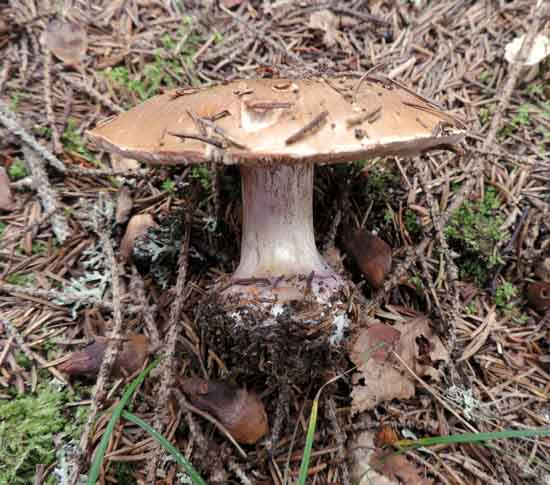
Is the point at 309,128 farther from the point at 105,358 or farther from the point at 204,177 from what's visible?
the point at 105,358

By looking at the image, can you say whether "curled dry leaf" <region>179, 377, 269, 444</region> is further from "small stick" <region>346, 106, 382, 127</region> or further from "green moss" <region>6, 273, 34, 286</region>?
"small stick" <region>346, 106, 382, 127</region>

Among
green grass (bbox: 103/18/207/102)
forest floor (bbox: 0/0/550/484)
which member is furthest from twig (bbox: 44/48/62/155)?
green grass (bbox: 103/18/207/102)

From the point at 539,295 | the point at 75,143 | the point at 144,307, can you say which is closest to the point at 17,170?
the point at 75,143

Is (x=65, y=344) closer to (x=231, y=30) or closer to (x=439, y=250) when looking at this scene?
(x=439, y=250)

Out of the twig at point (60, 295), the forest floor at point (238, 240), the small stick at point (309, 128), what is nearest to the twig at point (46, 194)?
the forest floor at point (238, 240)

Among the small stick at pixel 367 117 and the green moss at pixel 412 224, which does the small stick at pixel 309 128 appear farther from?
the green moss at pixel 412 224

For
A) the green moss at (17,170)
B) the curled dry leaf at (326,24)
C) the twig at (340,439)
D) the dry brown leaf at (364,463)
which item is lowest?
the dry brown leaf at (364,463)

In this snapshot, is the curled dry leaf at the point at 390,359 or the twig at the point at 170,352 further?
the curled dry leaf at the point at 390,359

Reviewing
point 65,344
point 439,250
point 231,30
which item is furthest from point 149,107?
point 439,250
